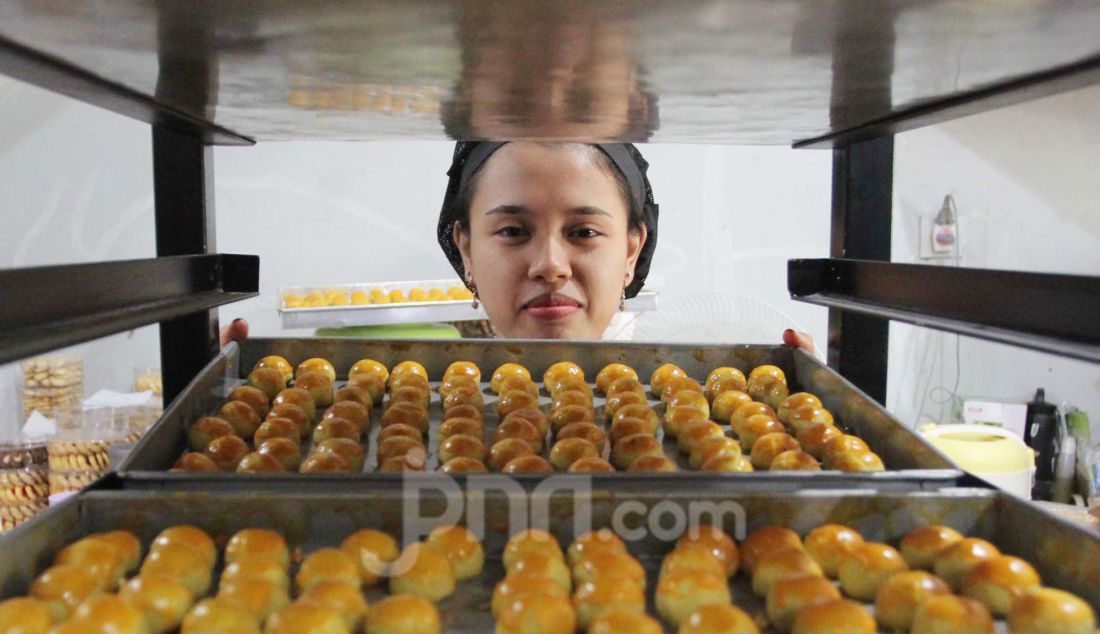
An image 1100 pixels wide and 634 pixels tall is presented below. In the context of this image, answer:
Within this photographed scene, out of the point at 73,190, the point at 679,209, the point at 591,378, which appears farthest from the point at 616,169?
the point at 73,190

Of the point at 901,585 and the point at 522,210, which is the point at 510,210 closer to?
the point at 522,210

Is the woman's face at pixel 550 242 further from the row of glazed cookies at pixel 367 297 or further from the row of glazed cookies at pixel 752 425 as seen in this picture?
the row of glazed cookies at pixel 367 297

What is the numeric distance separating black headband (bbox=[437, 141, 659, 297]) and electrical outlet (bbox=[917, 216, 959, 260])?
8.53 ft

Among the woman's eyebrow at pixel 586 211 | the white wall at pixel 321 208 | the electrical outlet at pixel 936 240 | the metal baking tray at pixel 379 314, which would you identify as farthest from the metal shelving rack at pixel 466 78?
the electrical outlet at pixel 936 240

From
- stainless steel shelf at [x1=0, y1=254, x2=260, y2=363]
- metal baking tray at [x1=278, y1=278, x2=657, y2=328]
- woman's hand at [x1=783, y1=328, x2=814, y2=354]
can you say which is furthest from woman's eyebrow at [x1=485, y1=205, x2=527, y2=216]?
metal baking tray at [x1=278, y1=278, x2=657, y2=328]

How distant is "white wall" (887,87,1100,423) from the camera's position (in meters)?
4.75

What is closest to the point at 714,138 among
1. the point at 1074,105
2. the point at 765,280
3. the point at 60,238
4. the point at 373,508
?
the point at 373,508

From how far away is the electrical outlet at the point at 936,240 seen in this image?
4.89 metres

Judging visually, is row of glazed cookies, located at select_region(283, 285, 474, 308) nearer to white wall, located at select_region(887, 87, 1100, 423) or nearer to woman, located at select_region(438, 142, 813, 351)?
woman, located at select_region(438, 142, 813, 351)

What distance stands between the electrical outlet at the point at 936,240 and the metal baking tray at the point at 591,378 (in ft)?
11.6

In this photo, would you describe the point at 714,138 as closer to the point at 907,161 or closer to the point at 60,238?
the point at 907,161

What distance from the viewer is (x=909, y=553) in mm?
1030

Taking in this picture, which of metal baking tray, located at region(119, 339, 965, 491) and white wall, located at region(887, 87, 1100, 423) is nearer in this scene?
metal baking tray, located at region(119, 339, 965, 491)

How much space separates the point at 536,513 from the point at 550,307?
4.70 ft
